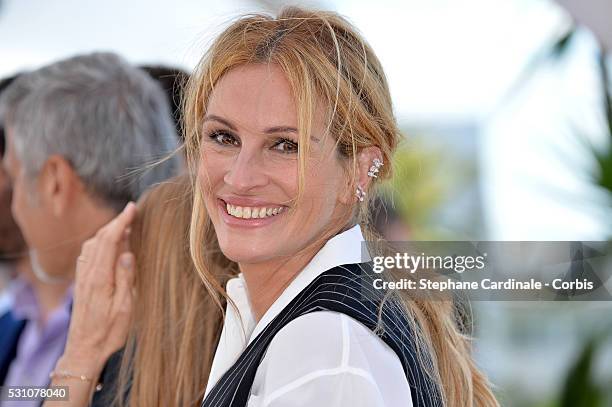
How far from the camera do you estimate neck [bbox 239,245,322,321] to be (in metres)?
1.14

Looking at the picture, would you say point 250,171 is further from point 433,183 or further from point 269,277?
point 433,183

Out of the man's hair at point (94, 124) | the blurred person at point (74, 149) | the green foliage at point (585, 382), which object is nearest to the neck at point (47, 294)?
the blurred person at point (74, 149)

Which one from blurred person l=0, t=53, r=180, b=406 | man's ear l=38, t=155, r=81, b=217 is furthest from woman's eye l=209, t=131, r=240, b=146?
man's ear l=38, t=155, r=81, b=217

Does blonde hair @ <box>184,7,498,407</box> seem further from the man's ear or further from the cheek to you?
the man's ear

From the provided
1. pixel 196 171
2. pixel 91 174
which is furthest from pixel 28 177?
pixel 196 171

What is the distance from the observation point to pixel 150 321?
1.40m

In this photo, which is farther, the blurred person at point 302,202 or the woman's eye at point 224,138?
the woman's eye at point 224,138

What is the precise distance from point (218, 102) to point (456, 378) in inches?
18.4

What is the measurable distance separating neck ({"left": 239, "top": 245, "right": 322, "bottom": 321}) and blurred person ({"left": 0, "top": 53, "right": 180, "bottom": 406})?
0.56m

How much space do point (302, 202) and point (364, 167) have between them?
99mm

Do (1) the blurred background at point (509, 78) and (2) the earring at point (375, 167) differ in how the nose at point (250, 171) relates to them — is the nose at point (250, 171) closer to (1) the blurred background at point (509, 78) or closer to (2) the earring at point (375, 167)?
(2) the earring at point (375, 167)

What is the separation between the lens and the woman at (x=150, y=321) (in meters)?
1.35

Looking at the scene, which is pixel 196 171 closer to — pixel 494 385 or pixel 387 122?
pixel 387 122

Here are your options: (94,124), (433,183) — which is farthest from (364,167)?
(433,183)
